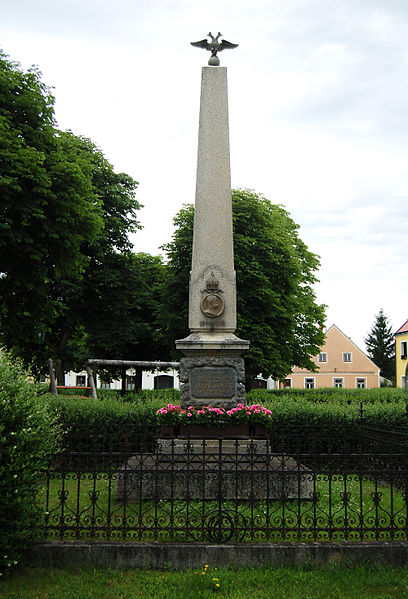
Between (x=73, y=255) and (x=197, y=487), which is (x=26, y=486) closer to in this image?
(x=197, y=487)

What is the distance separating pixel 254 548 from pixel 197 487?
2.07 m

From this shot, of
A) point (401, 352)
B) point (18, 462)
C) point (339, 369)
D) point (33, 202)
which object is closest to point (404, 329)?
point (401, 352)

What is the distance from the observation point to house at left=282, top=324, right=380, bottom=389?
163ft

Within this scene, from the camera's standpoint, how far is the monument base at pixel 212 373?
29.5ft

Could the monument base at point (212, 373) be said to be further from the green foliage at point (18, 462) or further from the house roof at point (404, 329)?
the house roof at point (404, 329)

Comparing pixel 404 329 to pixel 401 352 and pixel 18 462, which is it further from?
pixel 18 462

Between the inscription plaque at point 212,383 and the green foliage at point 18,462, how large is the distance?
3.62 metres

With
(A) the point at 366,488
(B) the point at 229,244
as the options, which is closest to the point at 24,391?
(B) the point at 229,244

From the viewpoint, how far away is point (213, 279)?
9531 mm

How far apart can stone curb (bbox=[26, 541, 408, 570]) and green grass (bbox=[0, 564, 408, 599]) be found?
0.09 m

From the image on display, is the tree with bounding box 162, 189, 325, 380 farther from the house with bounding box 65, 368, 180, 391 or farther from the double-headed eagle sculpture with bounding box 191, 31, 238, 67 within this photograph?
the house with bounding box 65, 368, 180, 391

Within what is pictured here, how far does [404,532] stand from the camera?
592 centimetres

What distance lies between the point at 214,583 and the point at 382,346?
181 feet

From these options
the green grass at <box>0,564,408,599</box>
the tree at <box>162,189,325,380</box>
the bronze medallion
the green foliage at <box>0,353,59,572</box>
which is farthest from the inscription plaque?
the tree at <box>162,189,325,380</box>
